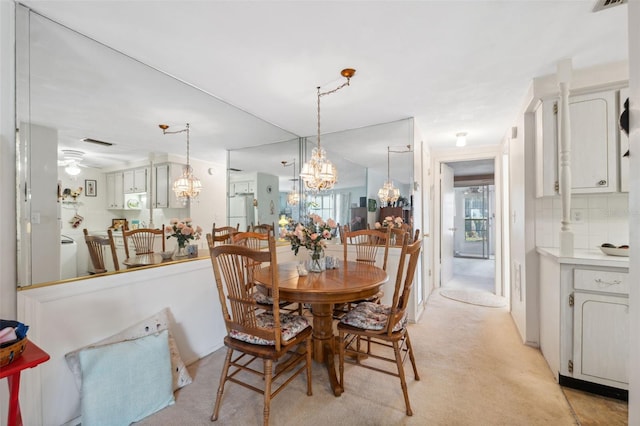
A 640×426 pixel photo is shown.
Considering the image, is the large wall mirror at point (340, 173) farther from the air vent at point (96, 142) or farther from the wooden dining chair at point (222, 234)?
the air vent at point (96, 142)

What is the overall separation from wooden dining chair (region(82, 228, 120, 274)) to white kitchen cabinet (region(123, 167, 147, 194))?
34 centimetres

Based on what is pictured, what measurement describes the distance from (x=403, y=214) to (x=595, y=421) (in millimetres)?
2247

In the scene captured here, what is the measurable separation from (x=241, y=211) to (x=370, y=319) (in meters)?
1.96

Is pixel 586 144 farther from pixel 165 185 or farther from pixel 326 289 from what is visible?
pixel 165 185

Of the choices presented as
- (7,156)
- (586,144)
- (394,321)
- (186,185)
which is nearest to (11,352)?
(7,156)

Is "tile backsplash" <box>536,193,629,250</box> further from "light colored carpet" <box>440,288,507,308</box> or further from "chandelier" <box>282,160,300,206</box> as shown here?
"chandelier" <box>282,160,300,206</box>

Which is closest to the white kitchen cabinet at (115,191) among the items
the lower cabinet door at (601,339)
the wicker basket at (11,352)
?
the wicker basket at (11,352)

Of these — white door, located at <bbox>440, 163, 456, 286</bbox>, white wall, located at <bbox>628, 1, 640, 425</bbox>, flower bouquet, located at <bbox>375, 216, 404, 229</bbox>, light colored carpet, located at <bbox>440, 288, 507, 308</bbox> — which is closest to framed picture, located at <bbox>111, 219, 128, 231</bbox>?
flower bouquet, located at <bbox>375, 216, 404, 229</bbox>

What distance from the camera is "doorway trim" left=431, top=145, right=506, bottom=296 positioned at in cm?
424

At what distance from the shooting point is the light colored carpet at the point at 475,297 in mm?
3836

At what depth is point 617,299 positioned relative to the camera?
1822 mm

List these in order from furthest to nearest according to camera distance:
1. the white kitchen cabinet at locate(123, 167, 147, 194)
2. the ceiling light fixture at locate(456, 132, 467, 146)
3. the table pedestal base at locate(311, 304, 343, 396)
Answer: the ceiling light fixture at locate(456, 132, 467, 146), the table pedestal base at locate(311, 304, 343, 396), the white kitchen cabinet at locate(123, 167, 147, 194)

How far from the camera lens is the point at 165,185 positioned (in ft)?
7.59

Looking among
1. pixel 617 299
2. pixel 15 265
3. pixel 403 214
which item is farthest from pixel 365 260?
pixel 15 265
